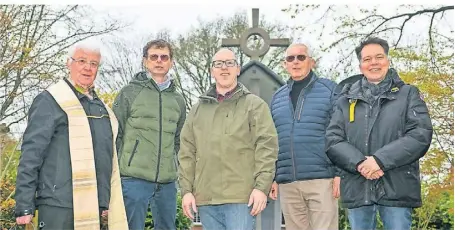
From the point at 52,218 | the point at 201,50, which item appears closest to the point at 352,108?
the point at 52,218

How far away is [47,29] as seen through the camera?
10273mm

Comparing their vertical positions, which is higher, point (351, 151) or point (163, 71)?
point (163, 71)

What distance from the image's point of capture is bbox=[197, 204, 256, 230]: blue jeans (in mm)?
3895

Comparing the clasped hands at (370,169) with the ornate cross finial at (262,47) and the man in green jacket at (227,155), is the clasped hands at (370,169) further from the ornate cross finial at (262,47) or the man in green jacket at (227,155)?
the ornate cross finial at (262,47)

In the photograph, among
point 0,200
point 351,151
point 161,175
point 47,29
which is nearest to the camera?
point 351,151

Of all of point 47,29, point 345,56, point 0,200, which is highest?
point 47,29

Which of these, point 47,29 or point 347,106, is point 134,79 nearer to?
point 347,106

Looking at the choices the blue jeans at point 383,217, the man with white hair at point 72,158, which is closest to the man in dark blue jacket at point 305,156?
the blue jeans at point 383,217

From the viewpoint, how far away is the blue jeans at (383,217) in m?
3.87

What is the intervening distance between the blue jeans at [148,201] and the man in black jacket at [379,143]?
4.03 ft

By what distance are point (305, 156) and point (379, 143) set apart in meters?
0.59

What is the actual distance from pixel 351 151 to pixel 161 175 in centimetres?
136

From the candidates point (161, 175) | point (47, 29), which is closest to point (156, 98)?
point (161, 175)

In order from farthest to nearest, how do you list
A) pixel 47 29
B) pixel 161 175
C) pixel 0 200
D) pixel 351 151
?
pixel 47 29 → pixel 0 200 → pixel 161 175 → pixel 351 151
